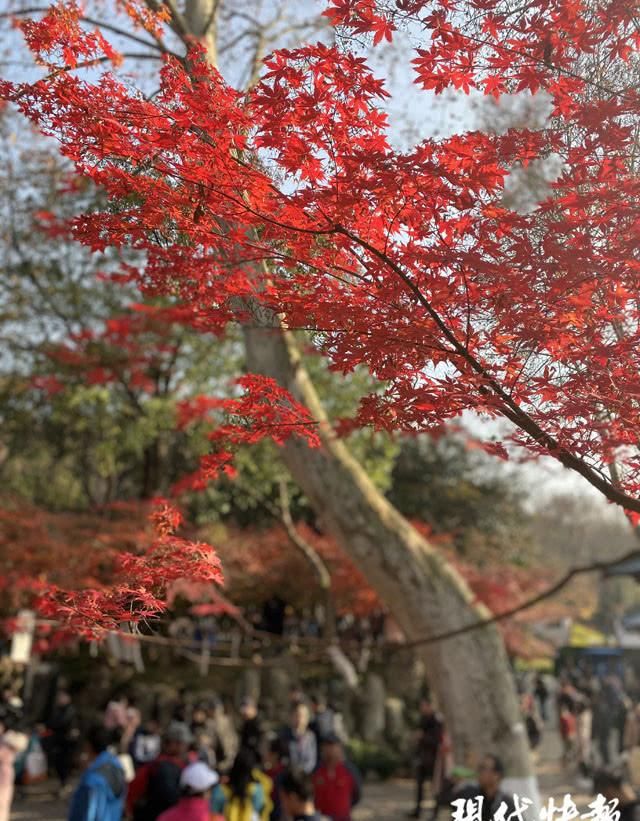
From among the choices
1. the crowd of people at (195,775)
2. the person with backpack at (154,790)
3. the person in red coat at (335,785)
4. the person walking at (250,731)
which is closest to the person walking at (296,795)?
the crowd of people at (195,775)

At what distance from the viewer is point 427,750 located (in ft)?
32.2

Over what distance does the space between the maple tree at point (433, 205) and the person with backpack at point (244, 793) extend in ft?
11.2

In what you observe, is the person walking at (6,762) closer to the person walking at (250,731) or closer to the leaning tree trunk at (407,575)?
the person walking at (250,731)

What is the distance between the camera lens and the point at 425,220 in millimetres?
2787

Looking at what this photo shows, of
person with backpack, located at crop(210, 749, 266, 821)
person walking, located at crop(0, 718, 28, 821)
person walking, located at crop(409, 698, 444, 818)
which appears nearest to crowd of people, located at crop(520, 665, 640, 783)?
person walking, located at crop(409, 698, 444, 818)

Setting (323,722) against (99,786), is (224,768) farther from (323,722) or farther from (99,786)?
(99,786)

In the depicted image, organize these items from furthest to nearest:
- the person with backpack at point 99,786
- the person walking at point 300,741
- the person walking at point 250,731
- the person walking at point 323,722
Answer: the person walking at point 323,722
the person walking at point 300,741
the person walking at point 250,731
the person with backpack at point 99,786

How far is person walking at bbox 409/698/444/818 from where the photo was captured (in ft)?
31.7

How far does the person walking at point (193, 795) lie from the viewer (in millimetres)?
4617

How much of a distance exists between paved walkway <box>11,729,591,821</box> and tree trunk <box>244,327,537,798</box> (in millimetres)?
4179

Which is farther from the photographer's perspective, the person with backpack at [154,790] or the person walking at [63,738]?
the person walking at [63,738]

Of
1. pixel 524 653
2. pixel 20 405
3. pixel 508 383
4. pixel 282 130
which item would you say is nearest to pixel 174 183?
pixel 282 130

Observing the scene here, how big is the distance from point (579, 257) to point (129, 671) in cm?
1335

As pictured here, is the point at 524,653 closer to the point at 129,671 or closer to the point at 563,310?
the point at 129,671
